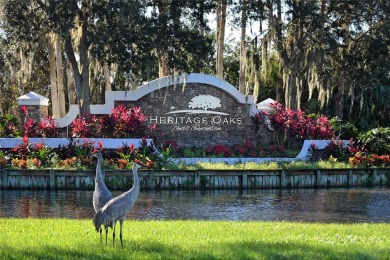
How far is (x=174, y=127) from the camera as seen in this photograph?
29547mm

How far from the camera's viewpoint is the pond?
18344 mm

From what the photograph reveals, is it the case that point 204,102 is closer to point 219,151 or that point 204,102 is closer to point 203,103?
point 203,103

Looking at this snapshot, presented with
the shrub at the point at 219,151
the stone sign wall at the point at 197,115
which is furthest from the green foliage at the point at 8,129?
the shrub at the point at 219,151

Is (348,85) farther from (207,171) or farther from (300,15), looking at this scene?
(207,171)

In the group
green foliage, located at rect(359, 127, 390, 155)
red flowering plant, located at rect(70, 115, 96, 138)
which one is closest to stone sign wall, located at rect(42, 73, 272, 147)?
red flowering plant, located at rect(70, 115, 96, 138)

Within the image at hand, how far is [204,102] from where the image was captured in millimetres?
29797

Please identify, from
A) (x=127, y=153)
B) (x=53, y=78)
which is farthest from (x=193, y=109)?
(x=53, y=78)

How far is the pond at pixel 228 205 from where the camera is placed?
1834 cm

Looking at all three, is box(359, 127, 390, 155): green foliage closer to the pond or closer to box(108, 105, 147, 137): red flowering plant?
the pond

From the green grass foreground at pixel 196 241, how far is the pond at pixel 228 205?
3.40 m

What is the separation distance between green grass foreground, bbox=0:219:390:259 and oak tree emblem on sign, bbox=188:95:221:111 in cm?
1490

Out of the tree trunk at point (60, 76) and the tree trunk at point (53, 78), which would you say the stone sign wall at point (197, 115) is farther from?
the tree trunk at point (53, 78)

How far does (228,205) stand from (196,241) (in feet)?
29.6

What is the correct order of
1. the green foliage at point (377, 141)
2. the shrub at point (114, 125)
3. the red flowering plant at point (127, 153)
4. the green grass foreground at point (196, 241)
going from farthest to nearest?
the green foliage at point (377, 141) < the shrub at point (114, 125) < the red flowering plant at point (127, 153) < the green grass foreground at point (196, 241)
